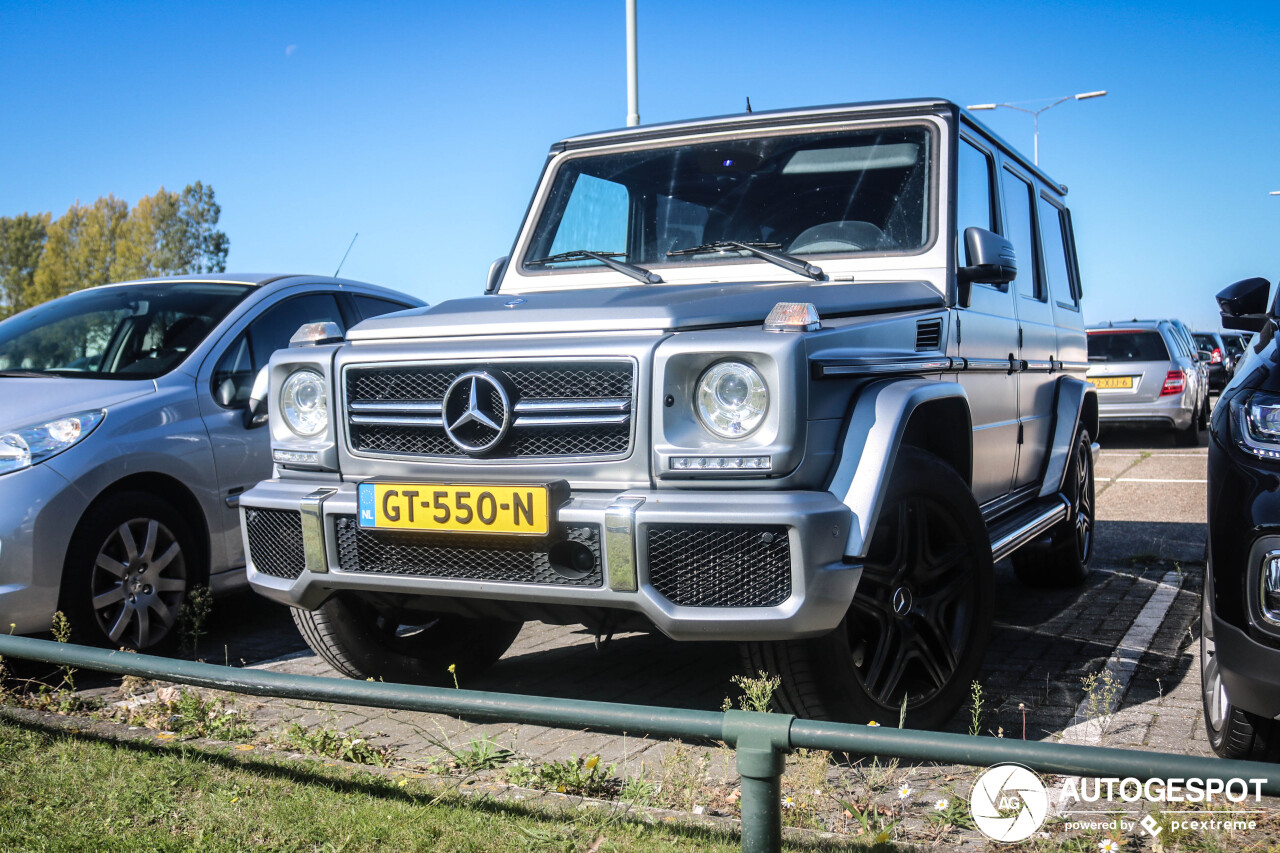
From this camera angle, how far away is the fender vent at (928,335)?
3971 millimetres

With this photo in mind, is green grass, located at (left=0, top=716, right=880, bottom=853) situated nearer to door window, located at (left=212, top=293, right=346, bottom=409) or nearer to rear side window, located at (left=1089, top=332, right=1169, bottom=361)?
door window, located at (left=212, top=293, right=346, bottom=409)

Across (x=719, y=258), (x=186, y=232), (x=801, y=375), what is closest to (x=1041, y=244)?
(x=719, y=258)

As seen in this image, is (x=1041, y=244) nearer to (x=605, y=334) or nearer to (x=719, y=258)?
(x=719, y=258)

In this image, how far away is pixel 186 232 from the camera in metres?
80.6

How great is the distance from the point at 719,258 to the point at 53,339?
136 inches

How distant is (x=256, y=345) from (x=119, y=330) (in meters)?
0.67

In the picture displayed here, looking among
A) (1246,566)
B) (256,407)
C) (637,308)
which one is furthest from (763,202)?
(256,407)

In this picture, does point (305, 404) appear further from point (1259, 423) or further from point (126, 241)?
point (126, 241)

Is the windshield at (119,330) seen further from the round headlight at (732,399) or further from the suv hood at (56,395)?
the round headlight at (732,399)

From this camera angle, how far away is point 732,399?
10.4ft

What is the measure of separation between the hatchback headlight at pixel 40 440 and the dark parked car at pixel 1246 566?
416cm

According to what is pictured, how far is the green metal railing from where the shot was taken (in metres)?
2.02

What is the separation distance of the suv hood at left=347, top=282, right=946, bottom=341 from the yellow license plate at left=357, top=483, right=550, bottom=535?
508 mm

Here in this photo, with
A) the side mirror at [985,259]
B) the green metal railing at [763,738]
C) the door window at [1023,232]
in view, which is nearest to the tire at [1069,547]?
the door window at [1023,232]
